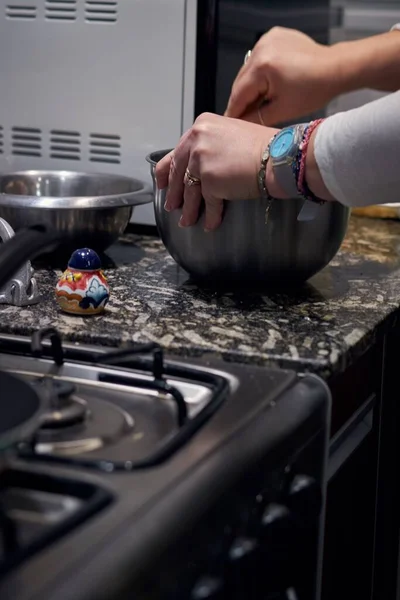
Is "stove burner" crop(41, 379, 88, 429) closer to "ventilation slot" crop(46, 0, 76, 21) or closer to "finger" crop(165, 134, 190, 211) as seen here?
"finger" crop(165, 134, 190, 211)

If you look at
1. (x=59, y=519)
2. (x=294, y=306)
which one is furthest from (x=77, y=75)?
(x=59, y=519)

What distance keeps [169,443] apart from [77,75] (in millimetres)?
920

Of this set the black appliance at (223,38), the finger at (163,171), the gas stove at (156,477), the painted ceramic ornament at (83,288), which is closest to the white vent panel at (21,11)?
the black appliance at (223,38)

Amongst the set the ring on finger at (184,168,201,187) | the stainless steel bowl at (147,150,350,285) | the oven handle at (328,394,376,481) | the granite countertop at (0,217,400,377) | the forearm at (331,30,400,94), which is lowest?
the oven handle at (328,394,376,481)

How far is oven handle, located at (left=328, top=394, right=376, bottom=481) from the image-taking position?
3.40 ft

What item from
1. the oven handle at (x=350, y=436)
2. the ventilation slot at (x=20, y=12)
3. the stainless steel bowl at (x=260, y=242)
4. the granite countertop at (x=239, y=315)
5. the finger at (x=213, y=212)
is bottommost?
the oven handle at (x=350, y=436)

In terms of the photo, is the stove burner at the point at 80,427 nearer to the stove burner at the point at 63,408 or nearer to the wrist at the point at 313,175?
the stove burner at the point at 63,408

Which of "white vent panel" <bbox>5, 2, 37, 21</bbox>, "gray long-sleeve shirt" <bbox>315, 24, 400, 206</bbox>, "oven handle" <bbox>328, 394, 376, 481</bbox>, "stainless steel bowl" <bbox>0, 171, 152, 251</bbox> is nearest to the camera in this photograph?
"gray long-sleeve shirt" <bbox>315, 24, 400, 206</bbox>

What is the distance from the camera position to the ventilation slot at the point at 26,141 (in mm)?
1535

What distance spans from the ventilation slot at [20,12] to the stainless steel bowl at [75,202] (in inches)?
10.4

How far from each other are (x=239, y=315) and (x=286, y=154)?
19cm

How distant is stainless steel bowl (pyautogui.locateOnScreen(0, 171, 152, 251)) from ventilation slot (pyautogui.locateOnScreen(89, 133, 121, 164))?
89 mm

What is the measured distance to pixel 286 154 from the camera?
997mm

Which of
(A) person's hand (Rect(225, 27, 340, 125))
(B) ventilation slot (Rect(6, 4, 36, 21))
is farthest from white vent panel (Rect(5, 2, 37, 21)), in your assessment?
(A) person's hand (Rect(225, 27, 340, 125))
